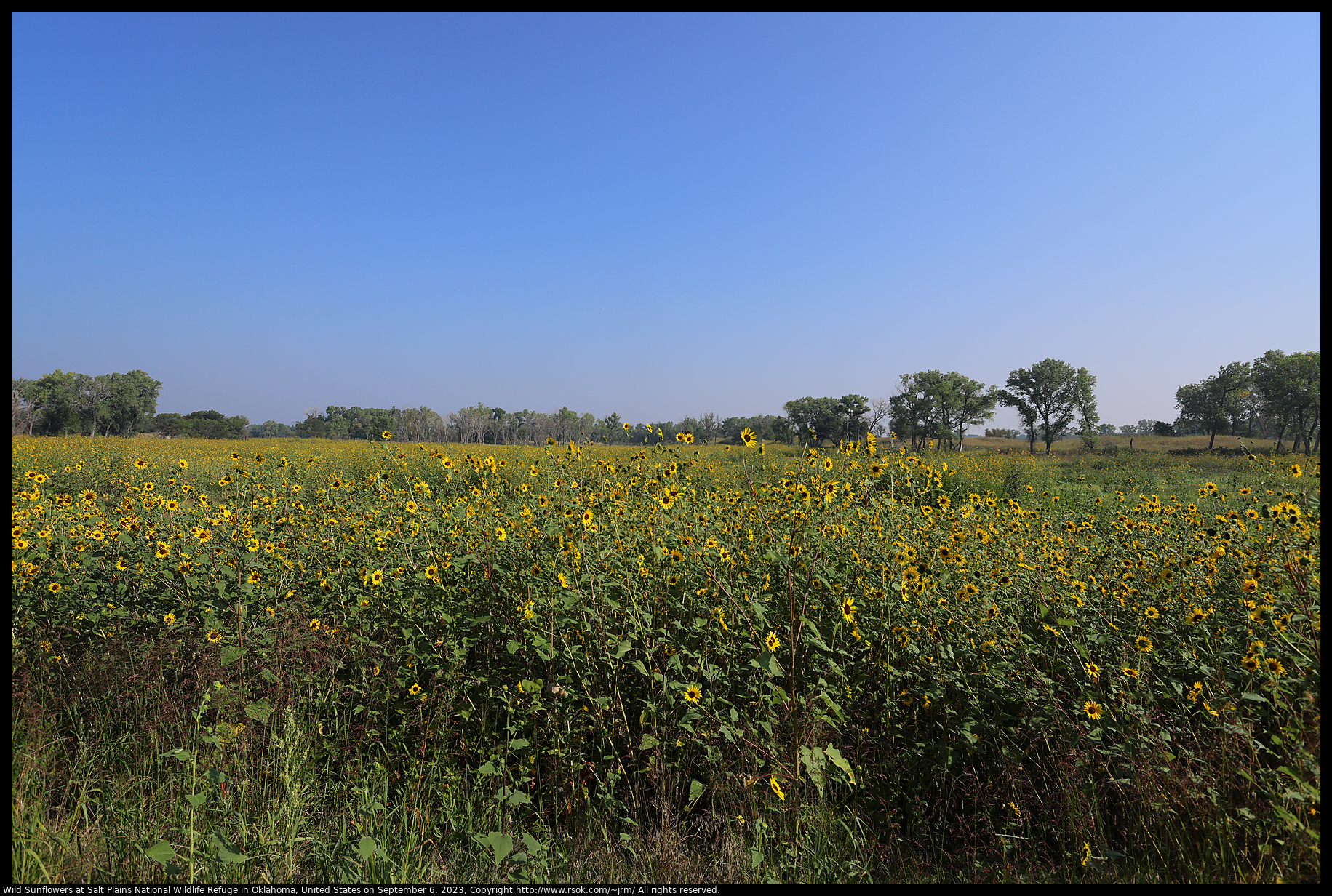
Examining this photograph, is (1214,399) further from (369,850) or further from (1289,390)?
(369,850)

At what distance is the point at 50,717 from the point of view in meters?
2.62

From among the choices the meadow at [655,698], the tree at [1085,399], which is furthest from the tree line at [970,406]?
the meadow at [655,698]

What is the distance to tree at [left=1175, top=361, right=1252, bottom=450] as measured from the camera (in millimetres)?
52000

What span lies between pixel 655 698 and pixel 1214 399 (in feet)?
250

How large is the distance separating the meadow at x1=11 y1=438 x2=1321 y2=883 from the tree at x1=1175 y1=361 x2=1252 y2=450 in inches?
2403

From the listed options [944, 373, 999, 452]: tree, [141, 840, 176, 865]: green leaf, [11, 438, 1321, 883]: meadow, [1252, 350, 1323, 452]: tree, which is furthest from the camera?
[944, 373, 999, 452]: tree

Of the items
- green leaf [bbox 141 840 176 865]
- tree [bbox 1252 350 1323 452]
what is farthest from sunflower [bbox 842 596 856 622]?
tree [bbox 1252 350 1323 452]

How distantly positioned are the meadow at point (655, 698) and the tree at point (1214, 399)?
2403 inches

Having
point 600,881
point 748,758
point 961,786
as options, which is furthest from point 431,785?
point 961,786

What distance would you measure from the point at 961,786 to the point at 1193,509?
9.96ft

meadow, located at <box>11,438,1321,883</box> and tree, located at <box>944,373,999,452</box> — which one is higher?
tree, located at <box>944,373,999,452</box>

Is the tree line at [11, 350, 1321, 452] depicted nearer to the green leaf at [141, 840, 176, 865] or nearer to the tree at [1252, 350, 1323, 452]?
the tree at [1252, 350, 1323, 452]

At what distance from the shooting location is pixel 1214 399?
5659 centimetres

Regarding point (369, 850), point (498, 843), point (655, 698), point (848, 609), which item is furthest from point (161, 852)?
point (848, 609)
